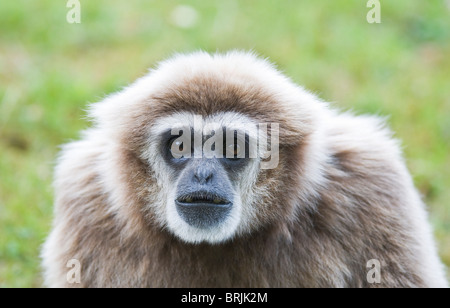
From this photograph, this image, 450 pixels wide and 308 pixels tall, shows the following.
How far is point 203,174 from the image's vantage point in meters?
5.34

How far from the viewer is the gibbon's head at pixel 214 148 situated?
5.46 metres

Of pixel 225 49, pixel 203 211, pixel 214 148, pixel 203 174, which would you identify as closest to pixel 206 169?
A: pixel 203 174

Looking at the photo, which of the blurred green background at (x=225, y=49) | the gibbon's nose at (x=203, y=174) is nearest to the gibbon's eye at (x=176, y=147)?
the gibbon's nose at (x=203, y=174)

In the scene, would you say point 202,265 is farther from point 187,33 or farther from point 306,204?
point 187,33

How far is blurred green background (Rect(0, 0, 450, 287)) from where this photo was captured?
8.79 meters

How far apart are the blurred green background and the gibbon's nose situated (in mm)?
3232

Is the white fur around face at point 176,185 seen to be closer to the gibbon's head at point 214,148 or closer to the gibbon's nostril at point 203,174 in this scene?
the gibbon's head at point 214,148

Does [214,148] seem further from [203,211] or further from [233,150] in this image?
[203,211]

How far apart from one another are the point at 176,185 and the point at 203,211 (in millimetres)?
292

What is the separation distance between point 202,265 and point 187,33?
527cm

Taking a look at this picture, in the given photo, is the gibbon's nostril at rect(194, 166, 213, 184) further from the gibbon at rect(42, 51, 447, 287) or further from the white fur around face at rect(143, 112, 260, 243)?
the white fur around face at rect(143, 112, 260, 243)

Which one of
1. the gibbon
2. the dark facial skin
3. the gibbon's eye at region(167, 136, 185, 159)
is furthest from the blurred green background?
the dark facial skin

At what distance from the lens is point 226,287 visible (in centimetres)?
579

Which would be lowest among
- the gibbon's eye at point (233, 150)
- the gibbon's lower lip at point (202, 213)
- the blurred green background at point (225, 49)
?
the gibbon's lower lip at point (202, 213)
